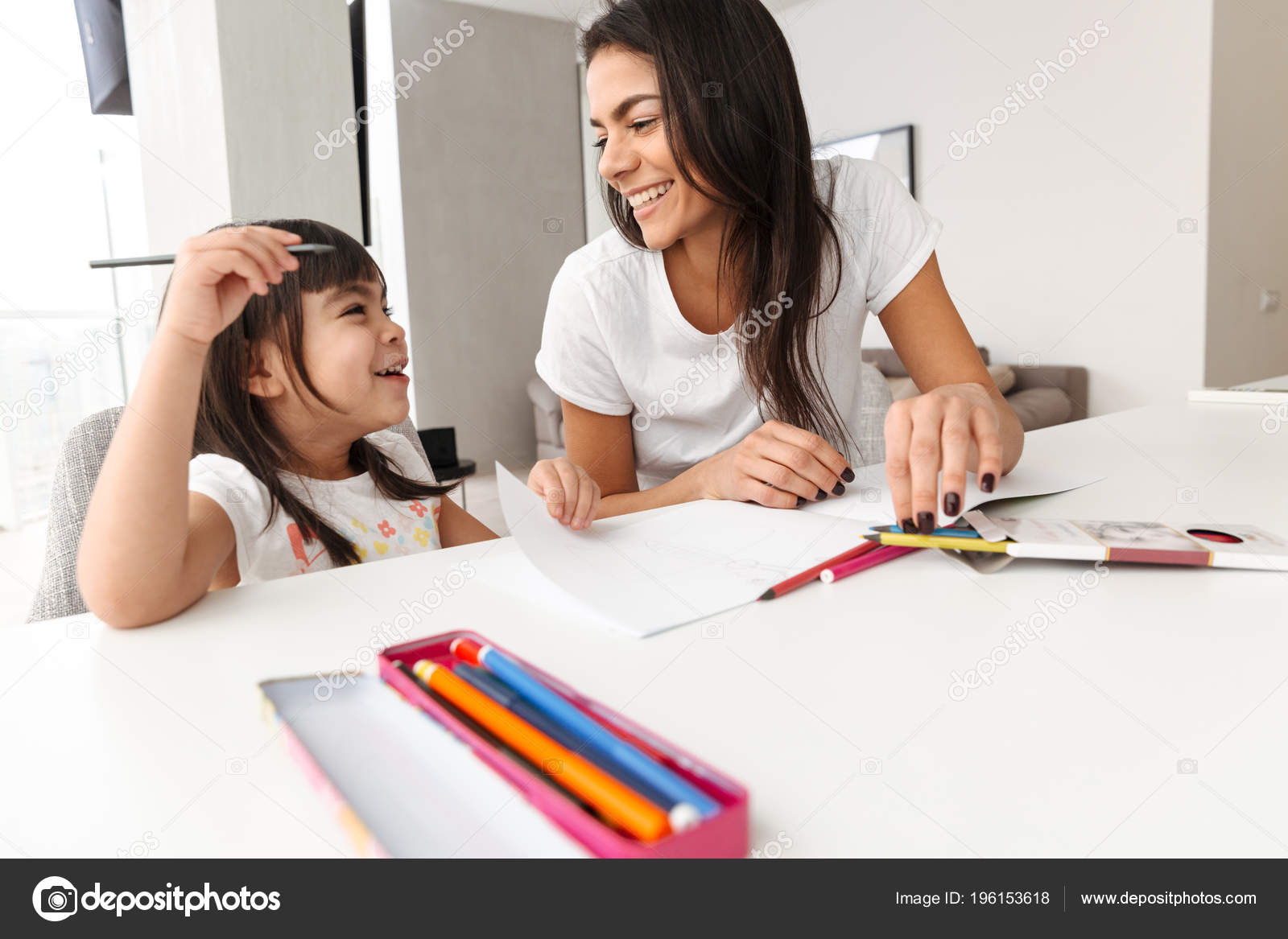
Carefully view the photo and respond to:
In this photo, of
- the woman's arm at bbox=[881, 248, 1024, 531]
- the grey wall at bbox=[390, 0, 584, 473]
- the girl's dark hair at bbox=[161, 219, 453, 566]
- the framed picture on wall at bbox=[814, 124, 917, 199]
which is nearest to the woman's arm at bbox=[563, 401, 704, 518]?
the girl's dark hair at bbox=[161, 219, 453, 566]

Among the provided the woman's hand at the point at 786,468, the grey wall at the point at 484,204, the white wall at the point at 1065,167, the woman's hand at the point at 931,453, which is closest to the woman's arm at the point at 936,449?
the woman's hand at the point at 931,453

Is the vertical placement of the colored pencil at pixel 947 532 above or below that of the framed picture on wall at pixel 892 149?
below

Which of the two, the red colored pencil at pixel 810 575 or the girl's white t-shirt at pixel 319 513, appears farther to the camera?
the girl's white t-shirt at pixel 319 513

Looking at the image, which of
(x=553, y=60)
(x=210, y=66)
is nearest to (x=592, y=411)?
(x=210, y=66)

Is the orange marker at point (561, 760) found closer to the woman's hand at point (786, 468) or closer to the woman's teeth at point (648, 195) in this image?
the woman's hand at point (786, 468)

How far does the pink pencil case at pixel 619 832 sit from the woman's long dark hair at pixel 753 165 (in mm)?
860

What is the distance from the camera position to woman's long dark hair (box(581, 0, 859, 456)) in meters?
1.08

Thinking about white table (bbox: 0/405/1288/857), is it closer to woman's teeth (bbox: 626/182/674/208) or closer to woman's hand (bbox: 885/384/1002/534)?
woman's hand (bbox: 885/384/1002/534)

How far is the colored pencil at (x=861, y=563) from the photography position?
2.09 ft

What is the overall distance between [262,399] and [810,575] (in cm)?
70

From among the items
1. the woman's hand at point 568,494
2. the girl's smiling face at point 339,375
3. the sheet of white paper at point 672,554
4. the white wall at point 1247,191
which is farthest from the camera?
the white wall at point 1247,191

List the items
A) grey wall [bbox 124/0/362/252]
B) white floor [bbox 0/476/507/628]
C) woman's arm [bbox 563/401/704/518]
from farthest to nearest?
white floor [bbox 0/476/507/628]
grey wall [bbox 124/0/362/252]
woman's arm [bbox 563/401/704/518]

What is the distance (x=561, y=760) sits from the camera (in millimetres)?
336
